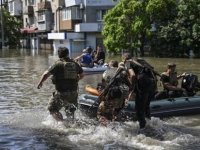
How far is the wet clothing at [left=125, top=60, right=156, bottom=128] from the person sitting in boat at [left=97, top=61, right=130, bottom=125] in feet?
1.00

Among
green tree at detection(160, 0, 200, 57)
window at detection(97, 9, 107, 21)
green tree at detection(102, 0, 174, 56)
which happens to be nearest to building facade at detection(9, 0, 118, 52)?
window at detection(97, 9, 107, 21)

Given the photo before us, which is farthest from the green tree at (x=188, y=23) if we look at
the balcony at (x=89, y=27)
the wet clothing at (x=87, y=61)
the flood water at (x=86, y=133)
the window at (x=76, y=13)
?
the flood water at (x=86, y=133)

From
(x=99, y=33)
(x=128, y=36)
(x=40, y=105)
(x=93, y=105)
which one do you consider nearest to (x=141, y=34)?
(x=128, y=36)

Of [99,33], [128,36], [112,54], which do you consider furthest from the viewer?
[99,33]

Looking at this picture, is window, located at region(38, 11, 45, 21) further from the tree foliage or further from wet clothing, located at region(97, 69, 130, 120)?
wet clothing, located at region(97, 69, 130, 120)

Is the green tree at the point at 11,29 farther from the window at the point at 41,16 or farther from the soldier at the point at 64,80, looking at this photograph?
the soldier at the point at 64,80

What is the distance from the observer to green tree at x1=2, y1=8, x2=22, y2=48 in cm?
8375

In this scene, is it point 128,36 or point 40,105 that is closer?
point 40,105

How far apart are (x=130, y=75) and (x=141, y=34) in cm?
3493

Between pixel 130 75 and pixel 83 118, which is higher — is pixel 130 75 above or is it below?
above

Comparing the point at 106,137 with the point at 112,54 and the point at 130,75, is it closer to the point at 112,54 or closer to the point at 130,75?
the point at 130,75

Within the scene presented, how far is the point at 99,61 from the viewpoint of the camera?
86.6ft

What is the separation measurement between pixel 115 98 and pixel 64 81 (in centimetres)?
122

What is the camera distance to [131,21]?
4388 centimetres
